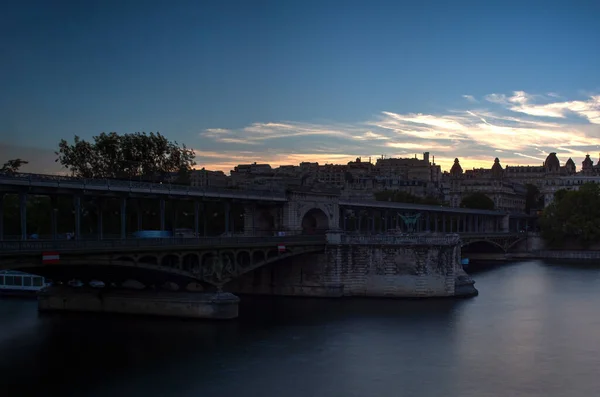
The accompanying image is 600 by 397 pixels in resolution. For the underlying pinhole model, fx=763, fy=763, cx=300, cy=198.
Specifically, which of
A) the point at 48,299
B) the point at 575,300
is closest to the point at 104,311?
the point at 48,299

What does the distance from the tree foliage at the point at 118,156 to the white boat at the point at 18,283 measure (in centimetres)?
2114

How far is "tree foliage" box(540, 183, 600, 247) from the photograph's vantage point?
10225 centimetres

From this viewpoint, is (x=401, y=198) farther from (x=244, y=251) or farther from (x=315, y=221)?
(x=244, y=251)

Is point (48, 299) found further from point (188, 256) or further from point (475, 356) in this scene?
point (475, 356)

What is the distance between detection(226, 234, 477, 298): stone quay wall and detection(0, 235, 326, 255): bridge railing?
299 centimetres

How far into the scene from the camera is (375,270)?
173ft

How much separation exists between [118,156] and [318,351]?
46.3 m

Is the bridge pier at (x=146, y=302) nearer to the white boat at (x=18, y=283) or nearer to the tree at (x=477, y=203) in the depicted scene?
the white boat at (x=18, y=283)

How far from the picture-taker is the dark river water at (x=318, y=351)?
29.4m

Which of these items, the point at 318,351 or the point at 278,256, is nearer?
the point at 318,351

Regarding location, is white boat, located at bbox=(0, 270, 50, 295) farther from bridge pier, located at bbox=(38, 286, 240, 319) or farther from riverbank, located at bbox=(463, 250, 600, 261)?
riverbank, located at bbox=(463, 250, 600, 261)

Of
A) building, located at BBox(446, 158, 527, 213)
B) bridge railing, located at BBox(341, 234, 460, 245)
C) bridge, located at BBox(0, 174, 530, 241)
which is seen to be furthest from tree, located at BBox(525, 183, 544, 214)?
bridge railing, located at BBox(341, 234, 460, 245)

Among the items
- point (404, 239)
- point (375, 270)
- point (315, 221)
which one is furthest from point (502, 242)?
point (375, 270)

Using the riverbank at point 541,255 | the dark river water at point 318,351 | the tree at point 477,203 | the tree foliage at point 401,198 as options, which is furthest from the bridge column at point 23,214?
the tree at point 477,203
